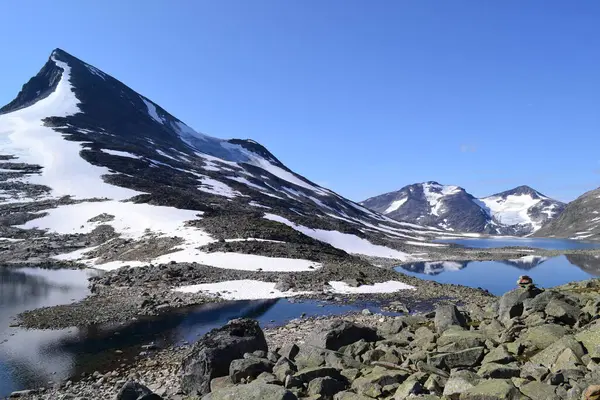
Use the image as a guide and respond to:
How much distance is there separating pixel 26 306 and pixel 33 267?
26.3 m

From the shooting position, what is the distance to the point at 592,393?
980 centimetres

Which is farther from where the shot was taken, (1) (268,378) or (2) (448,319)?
(2) (448,319)

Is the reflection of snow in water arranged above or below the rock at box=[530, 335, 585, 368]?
below

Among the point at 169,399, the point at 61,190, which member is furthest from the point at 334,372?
the point at 61,190

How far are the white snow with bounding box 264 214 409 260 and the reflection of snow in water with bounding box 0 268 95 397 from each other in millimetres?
44254

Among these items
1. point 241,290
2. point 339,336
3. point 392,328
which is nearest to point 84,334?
point 241,290

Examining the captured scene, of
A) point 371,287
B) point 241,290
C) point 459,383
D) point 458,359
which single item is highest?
point 459,383

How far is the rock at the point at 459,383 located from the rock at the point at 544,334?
14.4 ft

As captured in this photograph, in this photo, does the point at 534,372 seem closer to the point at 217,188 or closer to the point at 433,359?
the point at 433,359

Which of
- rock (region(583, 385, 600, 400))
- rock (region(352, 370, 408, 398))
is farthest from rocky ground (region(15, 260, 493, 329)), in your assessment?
rock (region(583, 385, 600, 400))

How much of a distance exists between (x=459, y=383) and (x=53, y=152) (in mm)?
141708

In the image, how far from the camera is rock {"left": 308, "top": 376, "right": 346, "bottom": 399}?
13289 mm

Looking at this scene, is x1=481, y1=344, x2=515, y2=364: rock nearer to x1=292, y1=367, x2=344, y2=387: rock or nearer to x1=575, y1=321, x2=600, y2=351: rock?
x1=575, y1=321, x2=600, y2=351: rock

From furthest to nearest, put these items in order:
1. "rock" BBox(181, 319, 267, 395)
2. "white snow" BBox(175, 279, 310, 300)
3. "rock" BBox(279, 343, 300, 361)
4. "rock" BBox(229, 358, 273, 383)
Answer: "white snow" BBox(175, 279, 310, 300), "rock" BBox(279, 343, 300, 361), "rock" BBox(181, 319, 267, 395), "rock" BBox(229, 358, 273, 383)
